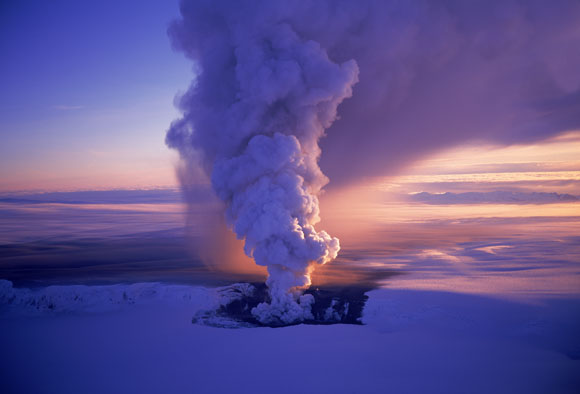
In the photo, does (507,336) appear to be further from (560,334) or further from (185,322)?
(185,322)

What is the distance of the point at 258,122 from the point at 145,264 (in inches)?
908

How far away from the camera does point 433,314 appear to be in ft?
79.0

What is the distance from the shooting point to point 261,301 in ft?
84.5

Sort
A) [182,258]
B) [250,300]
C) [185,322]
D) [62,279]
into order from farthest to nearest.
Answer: [182,258] < [62,279] < [250,300] < [185,322]

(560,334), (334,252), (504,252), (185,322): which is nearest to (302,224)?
(334,252)

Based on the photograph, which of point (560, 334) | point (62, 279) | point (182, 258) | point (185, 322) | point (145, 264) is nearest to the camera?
point (560, 334)

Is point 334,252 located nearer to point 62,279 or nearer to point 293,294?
point 293,294

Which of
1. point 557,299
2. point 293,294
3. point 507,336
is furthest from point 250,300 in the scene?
point 557,299

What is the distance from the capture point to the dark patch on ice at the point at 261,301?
77.2ft

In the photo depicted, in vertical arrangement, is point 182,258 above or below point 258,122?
below

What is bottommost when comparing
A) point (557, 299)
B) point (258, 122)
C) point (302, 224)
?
point (557, 299)

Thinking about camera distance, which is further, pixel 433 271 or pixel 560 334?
pixel 433 271

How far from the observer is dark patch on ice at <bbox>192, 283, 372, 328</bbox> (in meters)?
23.5

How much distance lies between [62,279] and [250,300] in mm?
17801
